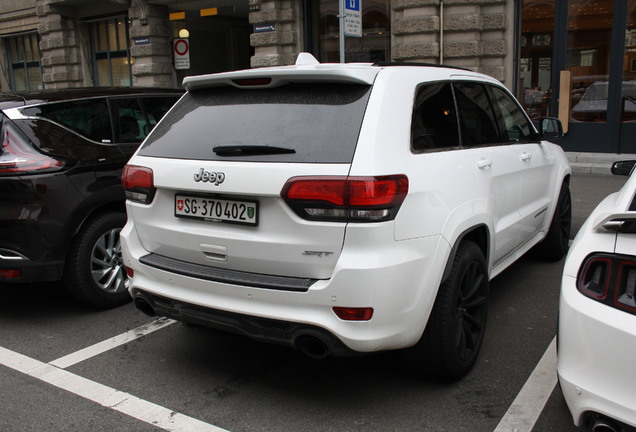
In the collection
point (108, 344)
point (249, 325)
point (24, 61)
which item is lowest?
point (108, 344)

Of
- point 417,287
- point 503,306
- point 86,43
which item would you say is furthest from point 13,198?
point 86,43

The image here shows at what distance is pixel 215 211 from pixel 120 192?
1.97m

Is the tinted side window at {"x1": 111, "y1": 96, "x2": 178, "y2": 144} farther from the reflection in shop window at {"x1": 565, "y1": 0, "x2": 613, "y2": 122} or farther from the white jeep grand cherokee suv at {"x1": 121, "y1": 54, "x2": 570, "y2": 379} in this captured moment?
the reflection in shop window at {"x1": 565, "y1": 0, "x2": 613, "y2": 122}

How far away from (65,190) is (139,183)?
1.22m

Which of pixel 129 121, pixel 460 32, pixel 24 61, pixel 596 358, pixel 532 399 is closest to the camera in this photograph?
pixel 596 358

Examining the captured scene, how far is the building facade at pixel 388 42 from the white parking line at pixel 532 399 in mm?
6445

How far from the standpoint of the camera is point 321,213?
2.84 m

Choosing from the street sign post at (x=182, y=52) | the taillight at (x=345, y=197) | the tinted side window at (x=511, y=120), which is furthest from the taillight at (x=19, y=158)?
the street sign post at (x=182, y=52)

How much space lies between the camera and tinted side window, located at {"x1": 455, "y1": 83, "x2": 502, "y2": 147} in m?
3.85

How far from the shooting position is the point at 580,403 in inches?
91.7

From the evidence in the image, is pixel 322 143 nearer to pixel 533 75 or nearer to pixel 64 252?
pixel 64 252

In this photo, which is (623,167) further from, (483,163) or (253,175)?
(253,175)

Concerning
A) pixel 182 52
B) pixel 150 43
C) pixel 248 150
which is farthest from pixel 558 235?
pixel 150 43

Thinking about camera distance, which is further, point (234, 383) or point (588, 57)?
point (588, 57)
